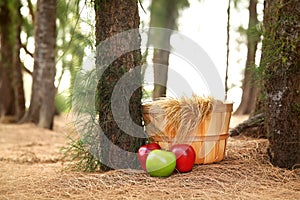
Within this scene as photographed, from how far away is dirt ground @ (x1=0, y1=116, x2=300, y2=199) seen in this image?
285 cm

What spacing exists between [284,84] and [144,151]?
113cm

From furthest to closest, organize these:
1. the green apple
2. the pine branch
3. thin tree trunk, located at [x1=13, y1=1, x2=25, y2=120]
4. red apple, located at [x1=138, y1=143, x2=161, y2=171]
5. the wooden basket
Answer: thin tree trunk, located at [x1=13, y1=1, x2=25, y2=120] → the pine branch → the wooden basket → red apple, located at [x1=138, y1=143, x2=161, y2=171] → the green apple

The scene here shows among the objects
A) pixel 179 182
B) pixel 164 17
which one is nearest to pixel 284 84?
pixel 179 182

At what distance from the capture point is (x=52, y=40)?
766cm

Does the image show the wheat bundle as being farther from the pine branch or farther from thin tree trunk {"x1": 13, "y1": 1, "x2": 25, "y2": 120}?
thin tree trunk {"x1": 13, "y1": 1, "x2": 25, "y2": 120}

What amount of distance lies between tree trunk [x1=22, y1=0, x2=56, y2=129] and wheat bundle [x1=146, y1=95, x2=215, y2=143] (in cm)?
466

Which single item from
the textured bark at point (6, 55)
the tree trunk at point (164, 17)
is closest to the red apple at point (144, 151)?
the tree trunk at point (164, 17)

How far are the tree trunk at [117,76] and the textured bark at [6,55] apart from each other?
6942 mm

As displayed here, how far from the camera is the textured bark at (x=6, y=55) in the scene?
394 inches

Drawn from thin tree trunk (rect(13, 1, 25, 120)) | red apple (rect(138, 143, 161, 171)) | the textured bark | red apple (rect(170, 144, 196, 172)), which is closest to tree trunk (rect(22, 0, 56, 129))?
thin tree trunk (rect(13, 1, 25, 120))

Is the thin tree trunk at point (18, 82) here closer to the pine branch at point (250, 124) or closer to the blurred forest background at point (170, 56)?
the blurred forest background at point (170, 56)

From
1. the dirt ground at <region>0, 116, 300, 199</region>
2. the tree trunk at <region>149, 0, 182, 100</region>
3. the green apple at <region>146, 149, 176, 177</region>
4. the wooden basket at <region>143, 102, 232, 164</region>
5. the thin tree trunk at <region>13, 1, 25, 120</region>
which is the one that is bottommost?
the dirt ground at <region>0, 116, 300, 199</region>

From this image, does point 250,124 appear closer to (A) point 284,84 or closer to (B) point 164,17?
(A) point 284,84

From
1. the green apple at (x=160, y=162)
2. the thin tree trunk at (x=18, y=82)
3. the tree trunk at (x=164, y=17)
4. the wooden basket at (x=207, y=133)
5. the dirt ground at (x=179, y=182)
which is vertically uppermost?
the tree trunk at (x=164, y=17)
